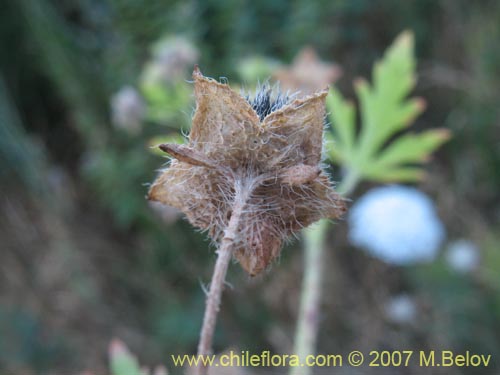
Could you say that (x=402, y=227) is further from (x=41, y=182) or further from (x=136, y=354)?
(x=41, y=182)

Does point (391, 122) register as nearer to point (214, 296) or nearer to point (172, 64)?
point (172, 64)

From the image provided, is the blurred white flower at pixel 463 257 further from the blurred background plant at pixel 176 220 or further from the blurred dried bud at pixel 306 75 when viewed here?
the blurred dried bud at pixel 306 75

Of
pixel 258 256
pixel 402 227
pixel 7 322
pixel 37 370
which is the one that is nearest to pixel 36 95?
pixel 7 322

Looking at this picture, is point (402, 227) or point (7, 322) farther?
point (7, 322)

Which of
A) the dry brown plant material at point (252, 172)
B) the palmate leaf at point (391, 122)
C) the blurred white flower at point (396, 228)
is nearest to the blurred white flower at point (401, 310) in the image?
the blurred white flower at point (396, 228)

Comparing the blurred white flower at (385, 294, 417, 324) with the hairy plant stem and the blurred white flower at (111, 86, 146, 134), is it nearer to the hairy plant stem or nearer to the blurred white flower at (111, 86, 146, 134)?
the blurred white flower at (111, 86, 146, 134)
